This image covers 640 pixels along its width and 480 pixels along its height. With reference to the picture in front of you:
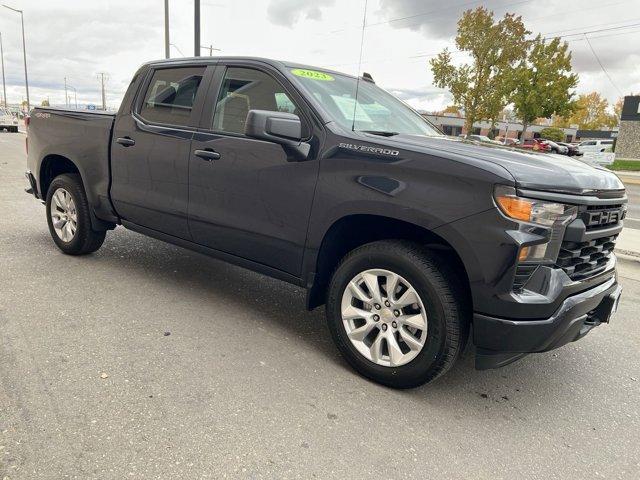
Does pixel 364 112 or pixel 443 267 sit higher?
pixel 364 112

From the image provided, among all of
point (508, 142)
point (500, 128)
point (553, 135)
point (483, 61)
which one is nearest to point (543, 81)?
point (483, 61)

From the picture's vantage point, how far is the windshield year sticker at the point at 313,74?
3.56 m

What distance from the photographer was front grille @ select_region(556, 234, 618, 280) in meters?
2.58

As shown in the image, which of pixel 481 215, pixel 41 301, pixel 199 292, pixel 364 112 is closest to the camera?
pixel 481 215

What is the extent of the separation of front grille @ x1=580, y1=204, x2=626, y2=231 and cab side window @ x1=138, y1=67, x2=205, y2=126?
2804 millimetres

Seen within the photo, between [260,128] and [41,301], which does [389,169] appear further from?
[41,301]

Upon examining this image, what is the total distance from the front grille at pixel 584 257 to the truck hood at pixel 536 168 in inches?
11.3

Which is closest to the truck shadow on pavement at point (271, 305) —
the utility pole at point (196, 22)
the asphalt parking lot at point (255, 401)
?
the asphalt parking lot at point (255, 401)

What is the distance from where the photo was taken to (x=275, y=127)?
2.99 metres

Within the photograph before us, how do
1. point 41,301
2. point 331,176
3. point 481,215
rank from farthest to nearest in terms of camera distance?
point 41,301 < point 331,176 < point 481,215

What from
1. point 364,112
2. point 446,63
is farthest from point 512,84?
point 364,112

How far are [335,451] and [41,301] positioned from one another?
2698 millimetres

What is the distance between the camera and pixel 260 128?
302 cm

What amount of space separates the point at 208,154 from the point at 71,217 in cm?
206
